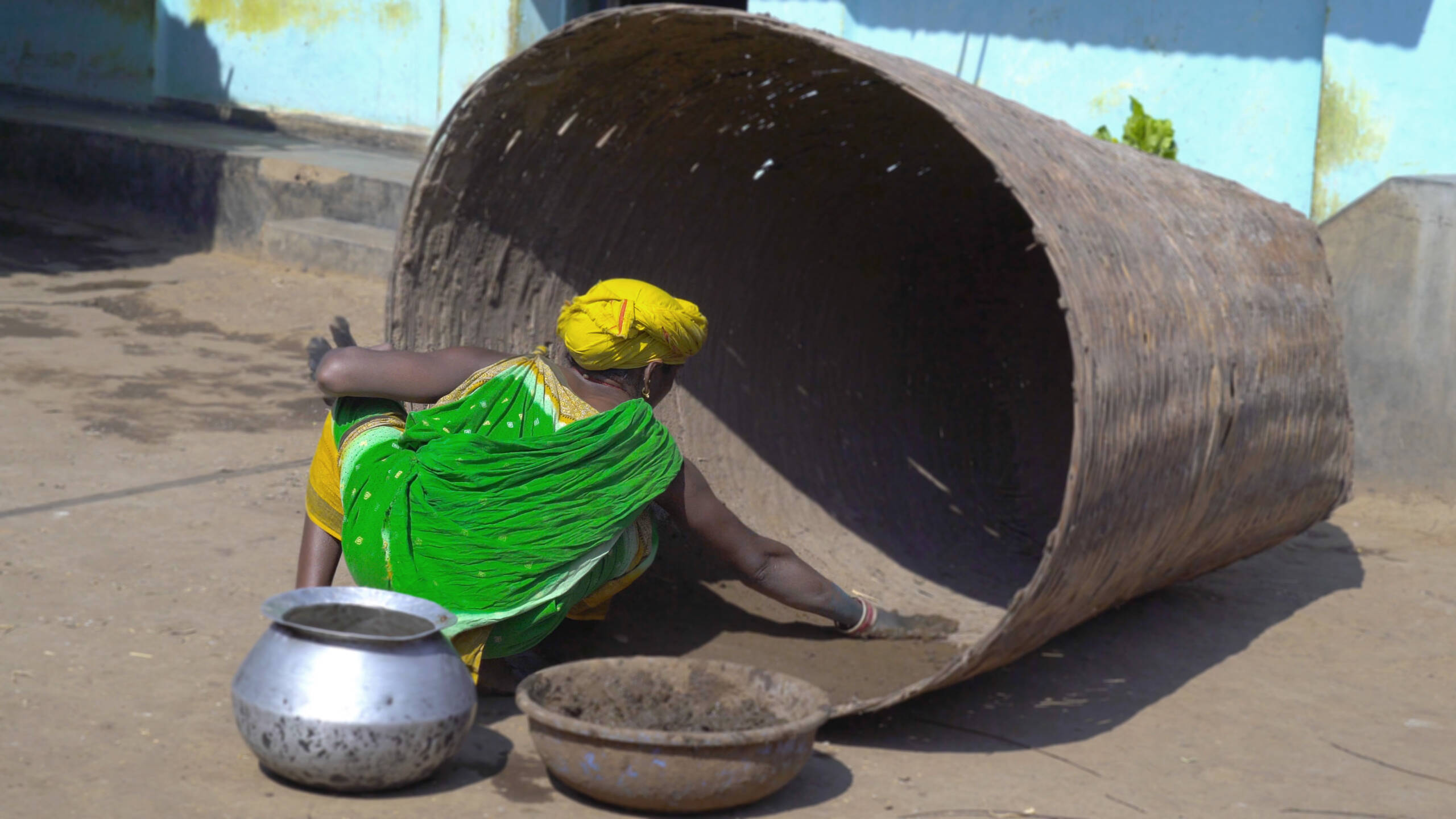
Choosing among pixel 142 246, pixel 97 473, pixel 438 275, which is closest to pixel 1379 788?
pixel 438 275

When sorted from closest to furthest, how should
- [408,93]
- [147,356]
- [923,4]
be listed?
1. [147,356]
2. [923,4]
3. [408,93]

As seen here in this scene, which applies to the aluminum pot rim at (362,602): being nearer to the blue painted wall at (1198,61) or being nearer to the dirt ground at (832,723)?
the dirt ground at (832,723)

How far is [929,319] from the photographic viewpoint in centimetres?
549

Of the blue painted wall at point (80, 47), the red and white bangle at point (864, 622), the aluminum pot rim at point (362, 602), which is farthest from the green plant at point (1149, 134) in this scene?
the blue painted wall at point (80, 47)

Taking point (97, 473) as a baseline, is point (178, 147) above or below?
above

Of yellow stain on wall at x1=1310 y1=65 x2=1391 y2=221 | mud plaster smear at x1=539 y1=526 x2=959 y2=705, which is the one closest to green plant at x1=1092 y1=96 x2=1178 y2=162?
yellow stain on wall at x1=1310 y1=65 x2=1391 y2=221

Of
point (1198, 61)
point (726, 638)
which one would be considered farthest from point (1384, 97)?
point (726, 638)

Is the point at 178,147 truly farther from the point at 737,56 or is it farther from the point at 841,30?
the point at 737,56

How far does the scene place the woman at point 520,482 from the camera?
10.1ft

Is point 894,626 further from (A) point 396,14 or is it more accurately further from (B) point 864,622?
(A) point 396,14

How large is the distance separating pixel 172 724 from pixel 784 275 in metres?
2.62

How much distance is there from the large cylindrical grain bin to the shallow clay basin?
0.85 ft

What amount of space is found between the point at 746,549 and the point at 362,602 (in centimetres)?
85

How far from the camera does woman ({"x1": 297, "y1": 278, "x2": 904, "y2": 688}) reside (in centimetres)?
307
